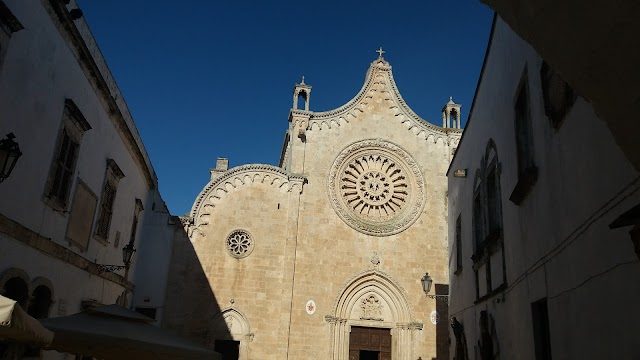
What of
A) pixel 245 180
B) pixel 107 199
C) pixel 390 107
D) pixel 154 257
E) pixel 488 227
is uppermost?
pixel 390 107

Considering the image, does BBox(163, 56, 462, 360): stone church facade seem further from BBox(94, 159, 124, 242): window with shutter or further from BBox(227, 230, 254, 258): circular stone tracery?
BBox(94, 159, 124, 242): window with shutter

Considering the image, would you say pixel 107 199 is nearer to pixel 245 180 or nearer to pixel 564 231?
pixel 245 180

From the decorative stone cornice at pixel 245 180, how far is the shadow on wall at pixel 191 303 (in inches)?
66.5

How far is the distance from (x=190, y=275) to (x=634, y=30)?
61.4ft

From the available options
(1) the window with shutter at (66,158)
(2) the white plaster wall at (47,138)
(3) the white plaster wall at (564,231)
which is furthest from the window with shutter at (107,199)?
(3) the white plaster wall at (564,231)

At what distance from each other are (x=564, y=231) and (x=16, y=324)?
5.25m

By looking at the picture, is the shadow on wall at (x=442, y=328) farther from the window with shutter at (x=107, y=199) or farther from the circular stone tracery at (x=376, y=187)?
the window with shutter at (x=107, y=199)

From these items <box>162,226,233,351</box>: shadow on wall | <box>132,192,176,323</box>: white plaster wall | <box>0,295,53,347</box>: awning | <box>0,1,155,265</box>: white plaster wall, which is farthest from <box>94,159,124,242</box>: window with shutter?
<box>0,295,53,347</box>: awning

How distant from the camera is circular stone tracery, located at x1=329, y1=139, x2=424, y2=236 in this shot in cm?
2158

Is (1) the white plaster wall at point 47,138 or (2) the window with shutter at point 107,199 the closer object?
(1) the white plaster wall at point 47,138

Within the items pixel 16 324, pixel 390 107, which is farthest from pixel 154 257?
pixel 16 324

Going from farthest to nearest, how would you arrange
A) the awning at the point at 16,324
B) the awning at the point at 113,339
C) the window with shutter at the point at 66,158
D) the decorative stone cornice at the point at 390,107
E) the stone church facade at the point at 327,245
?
→ the decorative stone cornice at the point at 390,107 < the stone church facade at the point at 327,245 < the window with shutter at the point at 66,158 < the awning at the point at 113,339 < the awning at the point at 16,324

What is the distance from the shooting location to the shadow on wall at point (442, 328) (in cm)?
1997

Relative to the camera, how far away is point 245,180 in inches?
825
